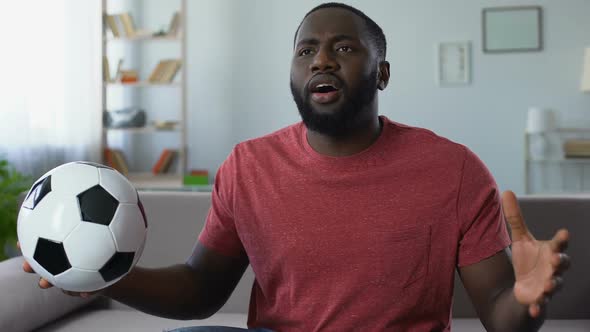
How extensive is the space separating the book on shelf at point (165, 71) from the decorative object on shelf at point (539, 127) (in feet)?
8.90

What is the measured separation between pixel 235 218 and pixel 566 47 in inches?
187

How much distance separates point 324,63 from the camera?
1260 millimetres

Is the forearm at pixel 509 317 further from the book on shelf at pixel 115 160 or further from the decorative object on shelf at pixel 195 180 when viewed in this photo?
the book on shelf at pixel 115 160

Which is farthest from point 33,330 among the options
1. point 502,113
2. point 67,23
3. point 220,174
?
point 502,113

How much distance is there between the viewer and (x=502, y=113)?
5461mm

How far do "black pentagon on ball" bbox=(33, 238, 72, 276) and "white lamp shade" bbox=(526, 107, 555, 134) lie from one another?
15.3 ft

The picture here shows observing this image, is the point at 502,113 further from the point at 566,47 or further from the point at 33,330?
the point at 33,330

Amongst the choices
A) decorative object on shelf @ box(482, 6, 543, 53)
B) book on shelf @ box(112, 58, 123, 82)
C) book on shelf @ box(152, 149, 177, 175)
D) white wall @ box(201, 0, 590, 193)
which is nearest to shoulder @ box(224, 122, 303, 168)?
book on shelf @ box(112, 58, 123, 82)

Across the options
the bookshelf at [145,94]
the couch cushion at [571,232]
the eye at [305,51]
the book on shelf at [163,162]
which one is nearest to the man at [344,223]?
the eye at [305,51]

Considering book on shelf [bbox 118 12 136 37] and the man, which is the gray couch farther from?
book on shelf [bbox 118 12 136 37]

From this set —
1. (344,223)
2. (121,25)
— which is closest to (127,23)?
(121,25)

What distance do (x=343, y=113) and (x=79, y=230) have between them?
1.72 ft

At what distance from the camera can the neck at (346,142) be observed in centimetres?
131

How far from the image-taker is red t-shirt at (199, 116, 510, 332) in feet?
3.95
